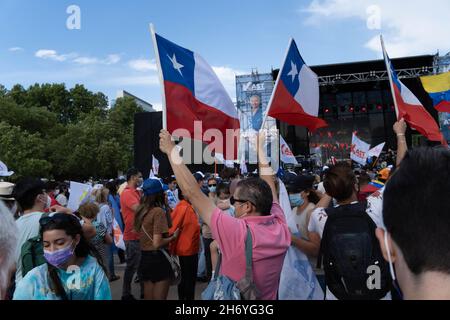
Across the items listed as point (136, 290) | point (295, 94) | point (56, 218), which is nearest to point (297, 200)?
point (295, 94)

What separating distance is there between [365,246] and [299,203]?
150 cm

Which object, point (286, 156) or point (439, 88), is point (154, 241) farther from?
point (286, 156)

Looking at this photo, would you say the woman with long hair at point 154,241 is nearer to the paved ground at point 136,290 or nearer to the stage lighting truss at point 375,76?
the paved ground at point 136,290

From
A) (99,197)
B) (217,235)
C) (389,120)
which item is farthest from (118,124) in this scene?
(217,235)

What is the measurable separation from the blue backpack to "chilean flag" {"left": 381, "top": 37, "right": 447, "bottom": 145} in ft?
12.1

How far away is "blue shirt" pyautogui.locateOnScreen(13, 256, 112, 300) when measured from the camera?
1991 millimetres

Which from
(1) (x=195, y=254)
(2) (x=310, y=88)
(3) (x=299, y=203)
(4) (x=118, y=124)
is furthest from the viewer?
(4) (x=118, y=124)

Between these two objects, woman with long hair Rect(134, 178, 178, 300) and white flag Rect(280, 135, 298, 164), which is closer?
woman with long hair Rect(134, 178, 178, 300)

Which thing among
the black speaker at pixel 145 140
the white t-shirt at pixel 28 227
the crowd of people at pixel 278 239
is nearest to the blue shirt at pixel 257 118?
the black speaker at pixel 145 140

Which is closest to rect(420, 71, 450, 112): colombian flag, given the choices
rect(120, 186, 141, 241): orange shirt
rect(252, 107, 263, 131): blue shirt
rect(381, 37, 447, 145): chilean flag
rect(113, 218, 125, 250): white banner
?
rect(381, 37, 447, 145): chilean flag

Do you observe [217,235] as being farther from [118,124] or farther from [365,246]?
[118,124]

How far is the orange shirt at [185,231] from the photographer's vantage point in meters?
4.51

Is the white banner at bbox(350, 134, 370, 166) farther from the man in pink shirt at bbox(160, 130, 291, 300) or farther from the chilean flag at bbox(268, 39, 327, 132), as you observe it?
the man in pink shirt at bbox(160, 130, 291, 300)

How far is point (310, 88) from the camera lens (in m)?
5.34
